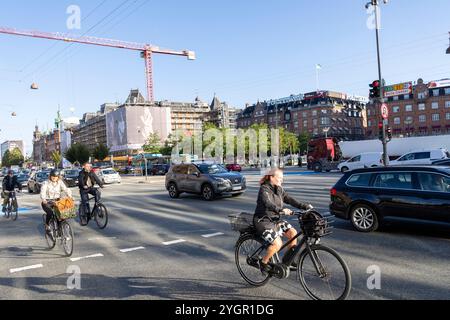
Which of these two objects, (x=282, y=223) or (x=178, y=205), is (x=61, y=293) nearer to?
(x=282, y=223)

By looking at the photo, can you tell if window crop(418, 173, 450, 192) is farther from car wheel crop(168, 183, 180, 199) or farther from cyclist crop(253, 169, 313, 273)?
car wheel crop(168, 183, 180, 199)

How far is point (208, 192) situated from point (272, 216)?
1054 cm

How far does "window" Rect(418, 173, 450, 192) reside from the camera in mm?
7094

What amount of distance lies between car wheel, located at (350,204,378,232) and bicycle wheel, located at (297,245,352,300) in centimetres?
409

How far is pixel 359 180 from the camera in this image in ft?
27.7

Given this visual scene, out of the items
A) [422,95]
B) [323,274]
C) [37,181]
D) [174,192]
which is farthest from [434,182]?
[422,95]

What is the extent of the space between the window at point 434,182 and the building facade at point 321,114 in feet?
281

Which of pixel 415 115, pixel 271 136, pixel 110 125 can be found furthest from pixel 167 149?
pixel 415 115

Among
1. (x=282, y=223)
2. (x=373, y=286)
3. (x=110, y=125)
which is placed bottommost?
(x=373, y=286)

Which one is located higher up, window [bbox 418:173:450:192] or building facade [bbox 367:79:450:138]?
building facade [bbox 367:79:450:138]

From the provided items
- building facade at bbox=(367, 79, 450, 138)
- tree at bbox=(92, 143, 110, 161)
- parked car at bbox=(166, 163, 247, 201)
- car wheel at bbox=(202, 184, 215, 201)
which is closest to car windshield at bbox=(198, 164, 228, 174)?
parked car at bbox=(166, 163, 247, 201)

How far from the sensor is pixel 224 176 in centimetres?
1549

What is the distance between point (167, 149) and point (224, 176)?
61.1 metres

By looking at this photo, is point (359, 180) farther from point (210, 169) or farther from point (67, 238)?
point (210, 169)
